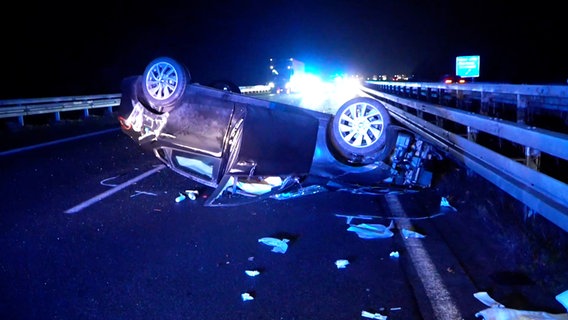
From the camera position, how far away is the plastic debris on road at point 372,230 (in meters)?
5.31

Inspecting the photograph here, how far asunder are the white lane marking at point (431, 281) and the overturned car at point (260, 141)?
1.14m

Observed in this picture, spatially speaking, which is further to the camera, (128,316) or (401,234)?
(401,234)

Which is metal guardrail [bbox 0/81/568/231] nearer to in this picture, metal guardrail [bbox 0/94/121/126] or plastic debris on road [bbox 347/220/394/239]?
plastic debris on road [bbox 347/220/394/239]

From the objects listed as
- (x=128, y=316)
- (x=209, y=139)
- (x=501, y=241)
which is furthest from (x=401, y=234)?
(x=128, y=316)

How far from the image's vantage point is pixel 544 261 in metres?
4.25

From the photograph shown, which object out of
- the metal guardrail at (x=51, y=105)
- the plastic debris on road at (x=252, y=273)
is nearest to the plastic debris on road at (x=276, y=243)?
the plastic debris on road at (x=252, y=273)

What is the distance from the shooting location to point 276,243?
5.07m

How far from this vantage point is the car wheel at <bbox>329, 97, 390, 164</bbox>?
639cm

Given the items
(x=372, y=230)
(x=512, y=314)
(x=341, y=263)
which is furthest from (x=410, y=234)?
(x=512, y=314)

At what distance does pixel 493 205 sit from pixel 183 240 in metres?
3.28

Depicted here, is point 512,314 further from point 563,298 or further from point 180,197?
point 180,197

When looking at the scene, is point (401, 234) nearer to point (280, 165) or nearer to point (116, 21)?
point (280, 165)

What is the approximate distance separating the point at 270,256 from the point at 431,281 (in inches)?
55.8

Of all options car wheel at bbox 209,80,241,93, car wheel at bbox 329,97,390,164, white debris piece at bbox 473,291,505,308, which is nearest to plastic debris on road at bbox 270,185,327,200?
car wheel at bbox 329,97,390,164
